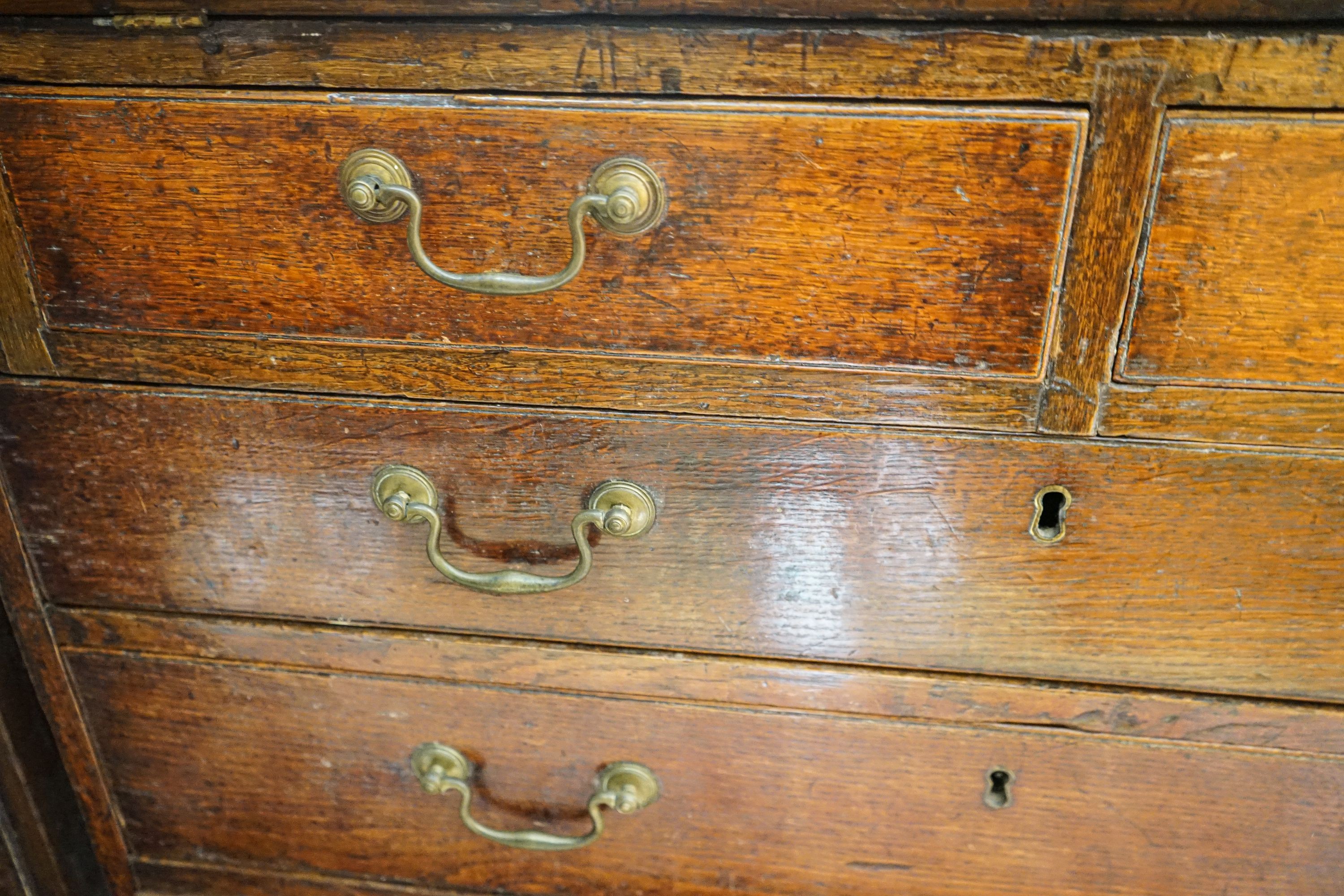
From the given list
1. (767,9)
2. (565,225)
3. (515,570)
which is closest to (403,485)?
(515,570)

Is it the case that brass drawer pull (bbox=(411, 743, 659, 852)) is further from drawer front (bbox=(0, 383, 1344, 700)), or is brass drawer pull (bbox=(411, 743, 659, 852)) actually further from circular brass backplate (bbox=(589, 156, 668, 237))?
circular brass backplate (bbox=(589, 156, 668, 237))

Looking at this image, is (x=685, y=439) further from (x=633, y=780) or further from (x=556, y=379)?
(x=633, y=780)

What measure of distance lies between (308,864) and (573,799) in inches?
8.4

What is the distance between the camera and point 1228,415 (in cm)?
46

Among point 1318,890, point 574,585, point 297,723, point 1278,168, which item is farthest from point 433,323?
point 1318,890

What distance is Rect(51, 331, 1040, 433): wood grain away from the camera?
481 millimetres

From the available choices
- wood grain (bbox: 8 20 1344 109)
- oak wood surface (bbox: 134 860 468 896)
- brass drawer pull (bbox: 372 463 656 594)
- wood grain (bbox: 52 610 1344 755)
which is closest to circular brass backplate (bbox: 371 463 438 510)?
brass drawer pull (bbox: 372 463 656 594)

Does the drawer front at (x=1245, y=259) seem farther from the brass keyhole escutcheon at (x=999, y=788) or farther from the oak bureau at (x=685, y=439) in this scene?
the brass keyhole escutcheon at (x=999, y=788)

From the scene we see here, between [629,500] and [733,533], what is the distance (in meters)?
0.06

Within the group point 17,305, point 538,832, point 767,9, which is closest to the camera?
point 767,9

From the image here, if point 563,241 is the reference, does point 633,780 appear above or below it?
below

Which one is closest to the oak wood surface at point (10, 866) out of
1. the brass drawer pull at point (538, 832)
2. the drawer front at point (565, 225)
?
the brass drawer pull at point (538, 832)

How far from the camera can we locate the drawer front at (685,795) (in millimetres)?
567

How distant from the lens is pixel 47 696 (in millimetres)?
633
